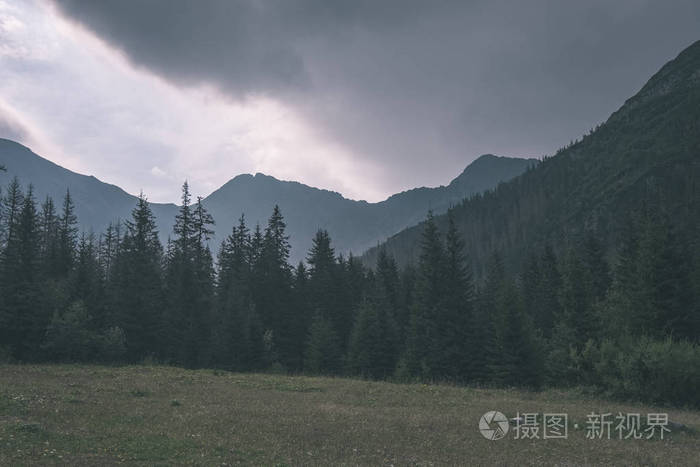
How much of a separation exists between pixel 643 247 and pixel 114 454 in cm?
3821

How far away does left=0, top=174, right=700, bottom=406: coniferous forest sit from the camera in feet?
105

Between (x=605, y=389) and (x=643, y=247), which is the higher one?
(x=643, y=247)

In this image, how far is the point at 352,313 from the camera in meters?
55.5

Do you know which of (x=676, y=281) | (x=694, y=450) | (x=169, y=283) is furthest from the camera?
(x=169, y=283)

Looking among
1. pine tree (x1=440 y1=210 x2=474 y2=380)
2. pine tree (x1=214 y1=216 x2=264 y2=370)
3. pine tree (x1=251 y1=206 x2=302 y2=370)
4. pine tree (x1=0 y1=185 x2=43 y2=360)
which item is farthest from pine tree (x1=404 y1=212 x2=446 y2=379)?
pine tree (x1=0 y1=185 x2=43 y2=360)

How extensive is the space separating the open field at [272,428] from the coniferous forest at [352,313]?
10843 mm

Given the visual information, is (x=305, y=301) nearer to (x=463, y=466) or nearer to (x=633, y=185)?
(x=463, y=466)

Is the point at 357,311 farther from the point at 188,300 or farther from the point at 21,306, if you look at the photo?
the point at 21,306

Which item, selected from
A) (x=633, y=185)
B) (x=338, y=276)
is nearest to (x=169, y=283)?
(x=338, y=276)

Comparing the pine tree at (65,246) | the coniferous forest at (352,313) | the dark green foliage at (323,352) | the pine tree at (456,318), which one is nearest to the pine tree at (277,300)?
the coniferous forest at (352,313)

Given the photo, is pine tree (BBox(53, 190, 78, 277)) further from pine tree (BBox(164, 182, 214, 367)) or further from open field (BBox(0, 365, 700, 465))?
open field (BBox(0, 365, 700, 465))

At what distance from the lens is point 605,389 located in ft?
82.4

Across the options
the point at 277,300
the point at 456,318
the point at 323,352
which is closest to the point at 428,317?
the point at 456,318

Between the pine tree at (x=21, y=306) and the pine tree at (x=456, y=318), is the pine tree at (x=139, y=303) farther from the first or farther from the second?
the pine tree at (x=456, y=318)
